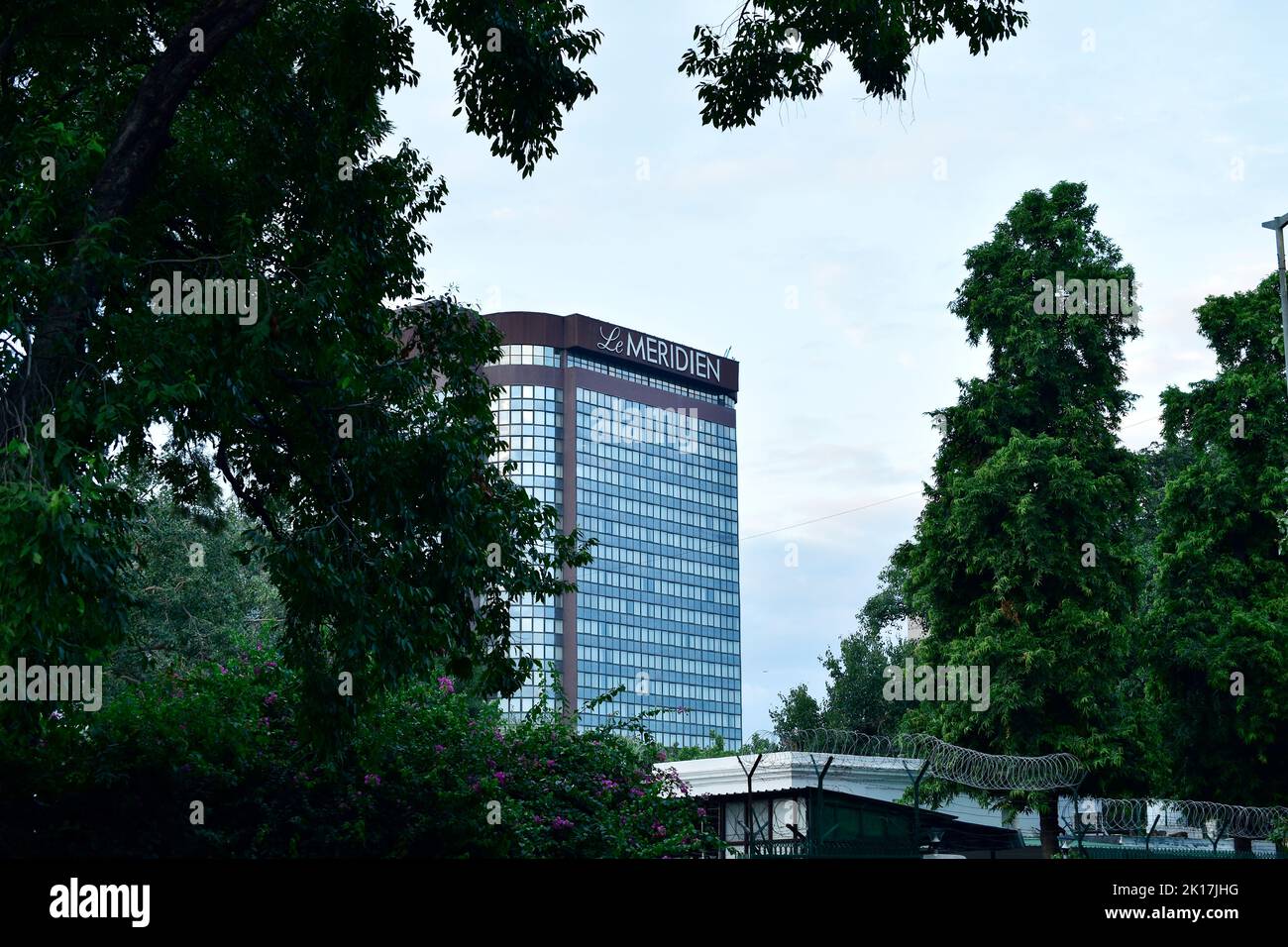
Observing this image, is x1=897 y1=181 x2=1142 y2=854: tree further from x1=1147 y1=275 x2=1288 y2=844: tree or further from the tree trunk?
the tree trunk

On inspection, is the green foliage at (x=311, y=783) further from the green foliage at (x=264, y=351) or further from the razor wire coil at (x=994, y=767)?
the razor wire coil at (x=994, y=767)

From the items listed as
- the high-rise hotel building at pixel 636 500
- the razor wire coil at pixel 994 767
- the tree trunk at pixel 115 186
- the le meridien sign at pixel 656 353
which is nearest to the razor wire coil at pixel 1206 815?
the razor wire coil at pixel 994 767

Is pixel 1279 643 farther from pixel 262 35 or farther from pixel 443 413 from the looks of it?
pixel 262 35

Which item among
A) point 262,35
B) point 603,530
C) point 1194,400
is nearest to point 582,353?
point 603,530

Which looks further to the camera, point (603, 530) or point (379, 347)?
point (603, 530)

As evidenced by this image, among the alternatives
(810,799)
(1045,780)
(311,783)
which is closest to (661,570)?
(810,799)

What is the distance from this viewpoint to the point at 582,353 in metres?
170

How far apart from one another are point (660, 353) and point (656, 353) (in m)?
0.64

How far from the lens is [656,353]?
177125mm

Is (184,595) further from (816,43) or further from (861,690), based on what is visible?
(861,690)

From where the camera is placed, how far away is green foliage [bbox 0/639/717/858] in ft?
49.1

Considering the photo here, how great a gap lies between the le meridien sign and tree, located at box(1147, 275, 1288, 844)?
134342mm
